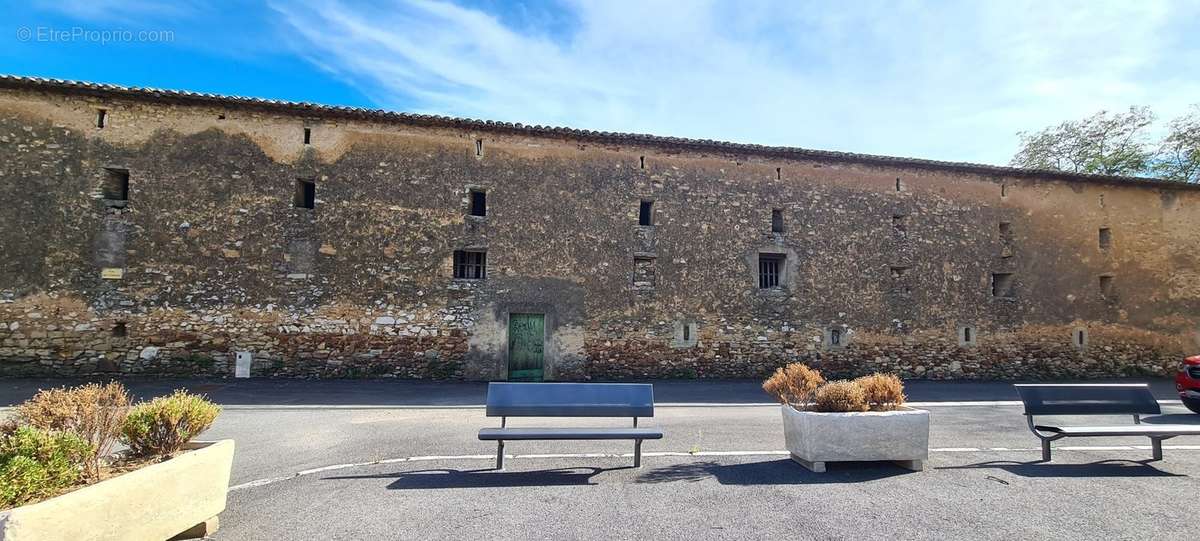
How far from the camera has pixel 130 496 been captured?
3.12 meters

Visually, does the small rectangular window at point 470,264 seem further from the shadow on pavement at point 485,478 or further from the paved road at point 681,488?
the shadow on pavement at point 485,478

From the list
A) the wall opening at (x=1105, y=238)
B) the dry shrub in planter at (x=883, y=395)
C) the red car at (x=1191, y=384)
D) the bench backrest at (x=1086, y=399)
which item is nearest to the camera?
the dry shrub in planter at (x=883, y=395)

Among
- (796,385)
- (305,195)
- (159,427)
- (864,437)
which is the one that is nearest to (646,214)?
(305,195)

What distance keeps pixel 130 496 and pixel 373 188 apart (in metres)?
10.2

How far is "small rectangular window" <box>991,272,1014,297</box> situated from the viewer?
15305mm

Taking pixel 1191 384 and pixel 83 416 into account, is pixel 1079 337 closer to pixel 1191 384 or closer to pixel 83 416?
pixel 1191 384

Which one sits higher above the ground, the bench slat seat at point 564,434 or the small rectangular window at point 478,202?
the small rectangular window at point 478,202

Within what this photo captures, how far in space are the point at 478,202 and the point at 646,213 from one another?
169 inches

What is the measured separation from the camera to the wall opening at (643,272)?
529 inches

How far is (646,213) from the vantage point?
13898mm

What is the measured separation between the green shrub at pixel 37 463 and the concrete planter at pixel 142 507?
23 centimetres

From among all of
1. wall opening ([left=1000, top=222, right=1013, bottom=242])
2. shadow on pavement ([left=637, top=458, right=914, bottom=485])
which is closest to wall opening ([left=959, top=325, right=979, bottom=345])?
wall opening ([left=1000, top=222, right=1013, bottom=242])

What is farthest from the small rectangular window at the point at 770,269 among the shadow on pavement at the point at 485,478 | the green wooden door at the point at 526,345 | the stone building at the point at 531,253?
the shadow on pavement at the point at 485,478

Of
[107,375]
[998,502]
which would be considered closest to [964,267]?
[998,502]
